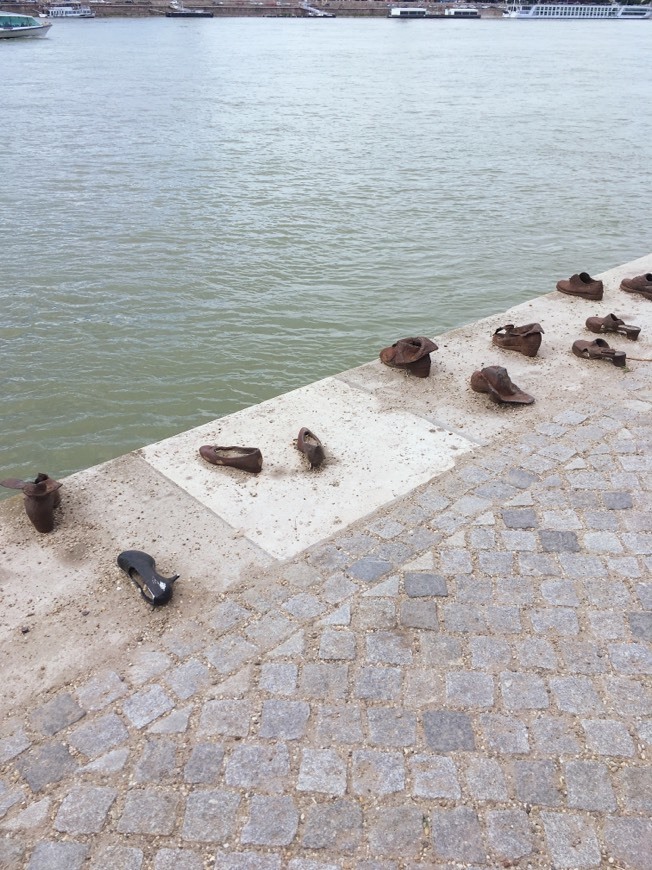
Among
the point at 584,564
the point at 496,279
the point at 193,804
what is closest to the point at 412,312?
the point at 496,279

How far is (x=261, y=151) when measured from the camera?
17.4m

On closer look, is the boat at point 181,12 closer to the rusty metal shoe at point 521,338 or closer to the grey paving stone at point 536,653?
the rusty metal shoe at point 521,338

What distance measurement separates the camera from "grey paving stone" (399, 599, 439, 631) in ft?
11.5

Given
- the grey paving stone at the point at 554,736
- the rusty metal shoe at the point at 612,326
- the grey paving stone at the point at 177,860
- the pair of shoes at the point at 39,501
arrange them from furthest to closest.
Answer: the rusty metal shoe at the point at 612,326
the pair of shoes at the point at 39,501
the grey paving stone at the point at 554,736
the grey paving stone at the point at 177,860

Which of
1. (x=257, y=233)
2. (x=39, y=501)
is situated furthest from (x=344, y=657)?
(x=257, y=233)

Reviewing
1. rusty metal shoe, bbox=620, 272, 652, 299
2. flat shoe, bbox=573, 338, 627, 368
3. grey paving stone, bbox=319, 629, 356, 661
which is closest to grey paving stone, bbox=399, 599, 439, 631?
grey paving stone, bbox=319, 629, 356, 661

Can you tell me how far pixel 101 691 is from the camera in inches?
124

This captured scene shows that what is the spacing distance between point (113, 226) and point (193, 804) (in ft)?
34.8

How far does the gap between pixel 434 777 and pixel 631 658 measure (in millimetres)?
1141

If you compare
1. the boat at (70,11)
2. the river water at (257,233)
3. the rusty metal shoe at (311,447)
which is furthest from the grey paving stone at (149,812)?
the boat at (70,11)

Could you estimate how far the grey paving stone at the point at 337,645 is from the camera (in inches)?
131

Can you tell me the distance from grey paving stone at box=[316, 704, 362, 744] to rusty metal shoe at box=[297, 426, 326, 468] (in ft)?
6.21

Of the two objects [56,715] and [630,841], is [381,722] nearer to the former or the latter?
[630,841]

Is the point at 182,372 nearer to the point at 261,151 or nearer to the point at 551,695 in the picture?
the point at 551,695
